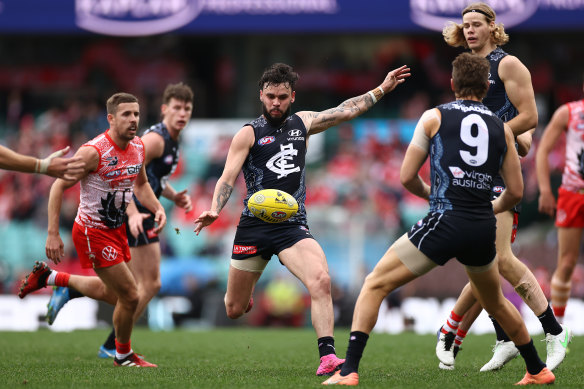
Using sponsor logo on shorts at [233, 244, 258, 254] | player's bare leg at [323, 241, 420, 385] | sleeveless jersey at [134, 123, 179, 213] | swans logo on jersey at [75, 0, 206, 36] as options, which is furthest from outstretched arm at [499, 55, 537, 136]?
swans logo on jersey at [75, 0, 206, 36]

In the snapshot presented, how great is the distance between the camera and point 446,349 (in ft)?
23.0

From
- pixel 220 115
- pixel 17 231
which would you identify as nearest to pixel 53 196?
pixel 17 231

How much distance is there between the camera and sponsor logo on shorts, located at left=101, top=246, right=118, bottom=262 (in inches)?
280

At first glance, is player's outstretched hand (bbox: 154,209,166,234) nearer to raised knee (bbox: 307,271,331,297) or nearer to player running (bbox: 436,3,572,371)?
raised knee (bbox: 307,271,331,297)

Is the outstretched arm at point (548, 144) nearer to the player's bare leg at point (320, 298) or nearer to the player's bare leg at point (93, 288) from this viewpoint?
the player's bare leg at point (320, 298)

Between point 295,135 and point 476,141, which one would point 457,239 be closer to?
point 476,141

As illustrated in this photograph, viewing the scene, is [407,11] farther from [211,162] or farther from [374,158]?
[211,162]

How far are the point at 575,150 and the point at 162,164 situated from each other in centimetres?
456

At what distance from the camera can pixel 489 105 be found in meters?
6.82

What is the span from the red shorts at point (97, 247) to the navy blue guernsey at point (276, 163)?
4.24 ft

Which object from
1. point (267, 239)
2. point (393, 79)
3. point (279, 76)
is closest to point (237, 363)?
point (267, 239)

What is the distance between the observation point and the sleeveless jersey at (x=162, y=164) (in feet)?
28.2

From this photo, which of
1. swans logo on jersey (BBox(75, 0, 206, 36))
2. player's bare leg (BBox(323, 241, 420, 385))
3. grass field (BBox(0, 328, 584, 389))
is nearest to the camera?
player's bare leg (BBox(323, 241, 420, 385))

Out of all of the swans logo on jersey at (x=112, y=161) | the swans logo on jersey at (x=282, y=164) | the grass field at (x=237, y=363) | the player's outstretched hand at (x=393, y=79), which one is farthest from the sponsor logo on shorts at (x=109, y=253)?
the player's outstretched hand at (x=393, y=79)
